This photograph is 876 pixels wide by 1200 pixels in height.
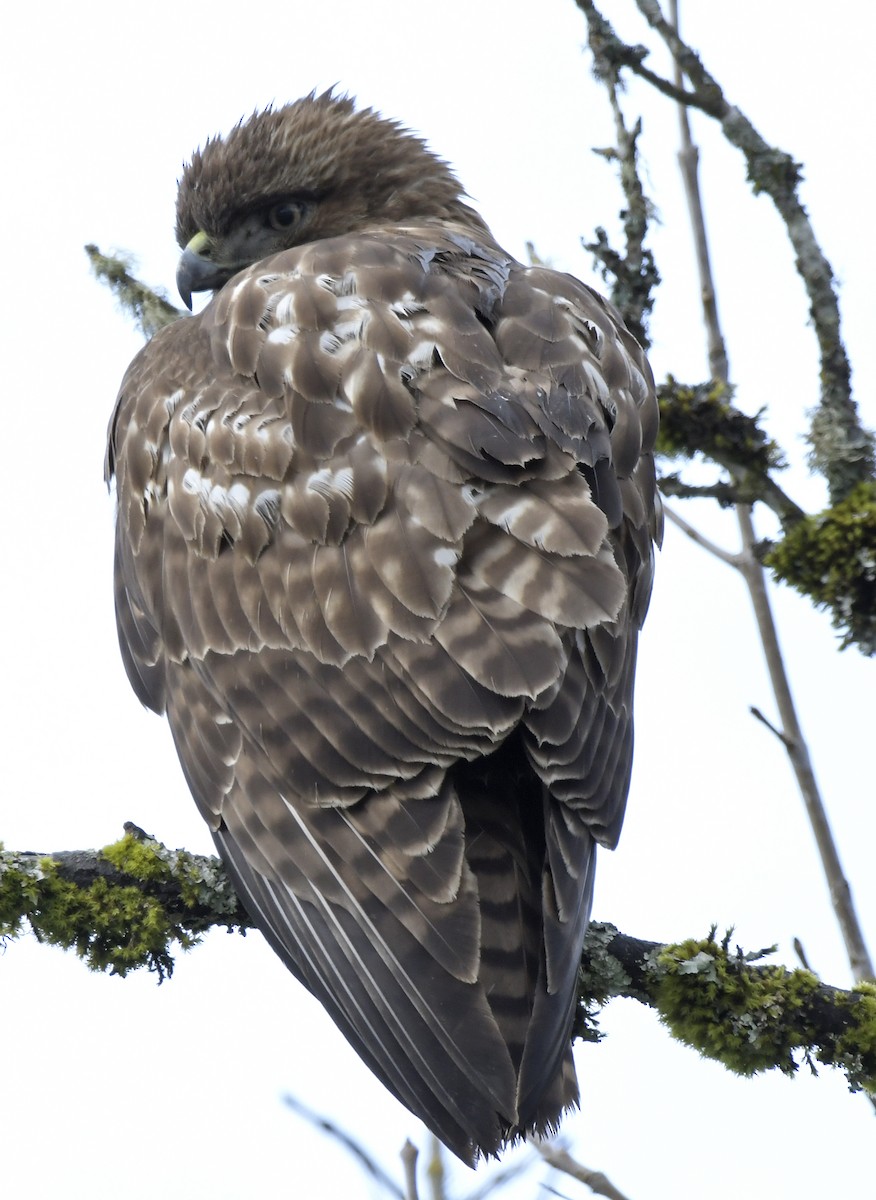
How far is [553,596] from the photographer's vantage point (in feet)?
12.1

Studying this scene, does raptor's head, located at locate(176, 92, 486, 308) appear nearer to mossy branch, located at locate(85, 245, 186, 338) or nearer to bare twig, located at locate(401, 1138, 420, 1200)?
mossy branch, located at locate(85, 245, 186, 338)

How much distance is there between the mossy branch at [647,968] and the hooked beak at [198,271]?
2.29 metres

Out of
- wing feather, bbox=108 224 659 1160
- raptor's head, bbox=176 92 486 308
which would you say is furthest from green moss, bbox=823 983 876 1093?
raptor's head, bbox=176 92 486 308

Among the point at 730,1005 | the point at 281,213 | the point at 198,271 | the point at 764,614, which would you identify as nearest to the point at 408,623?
the point at 730,1005

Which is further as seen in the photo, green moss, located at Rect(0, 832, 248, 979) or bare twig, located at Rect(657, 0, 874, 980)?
bare twig, located at Rect(657, 0, 874, 980)

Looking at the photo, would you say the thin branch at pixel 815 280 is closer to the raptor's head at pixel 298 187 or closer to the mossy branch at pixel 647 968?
the raptor's head at pixel 298 187

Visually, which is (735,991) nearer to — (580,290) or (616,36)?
(580,290)

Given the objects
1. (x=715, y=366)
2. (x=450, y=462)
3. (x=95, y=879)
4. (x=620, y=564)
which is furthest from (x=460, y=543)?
(x=715, y=366)

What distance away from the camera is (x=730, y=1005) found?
3.90 meters

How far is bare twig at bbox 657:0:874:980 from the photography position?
15.3 ft

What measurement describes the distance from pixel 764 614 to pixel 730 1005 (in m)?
1.58

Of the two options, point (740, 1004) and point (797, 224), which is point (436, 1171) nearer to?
point (740, 1004)

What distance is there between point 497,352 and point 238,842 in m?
1.38

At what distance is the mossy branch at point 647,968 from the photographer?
12.5 feet
